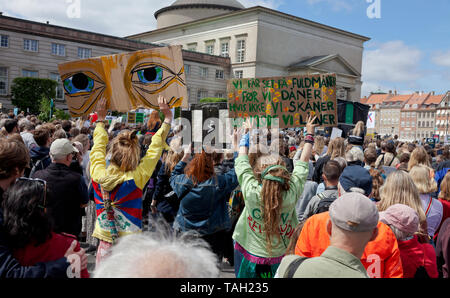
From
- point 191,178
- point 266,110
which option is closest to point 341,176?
point 191,178

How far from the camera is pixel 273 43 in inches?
2328

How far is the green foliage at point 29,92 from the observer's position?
36.1 meters

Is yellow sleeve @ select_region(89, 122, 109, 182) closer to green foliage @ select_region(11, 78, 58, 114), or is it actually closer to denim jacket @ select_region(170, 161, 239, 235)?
denim jacket @ select_region(170, 161, 239, 235)

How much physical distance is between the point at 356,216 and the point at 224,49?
61.6 meters

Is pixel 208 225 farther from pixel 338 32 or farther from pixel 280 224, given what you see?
pixel 338 32

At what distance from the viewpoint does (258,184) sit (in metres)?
3.55

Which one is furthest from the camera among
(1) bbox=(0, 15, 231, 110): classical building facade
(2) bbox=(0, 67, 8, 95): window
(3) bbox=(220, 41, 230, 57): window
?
(3) bbox=(220, 41, 230, 57): window

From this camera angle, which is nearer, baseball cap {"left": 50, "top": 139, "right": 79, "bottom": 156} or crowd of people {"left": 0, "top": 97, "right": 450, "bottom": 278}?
crowd of people {"left": 0, "top": 97, "right": 450, "bottom": 278}

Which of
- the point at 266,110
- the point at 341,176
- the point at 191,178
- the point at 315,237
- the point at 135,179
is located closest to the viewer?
the point at 315,237

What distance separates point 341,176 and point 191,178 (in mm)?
1916

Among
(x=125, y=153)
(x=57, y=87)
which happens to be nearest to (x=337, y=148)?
(x=125, y=153)

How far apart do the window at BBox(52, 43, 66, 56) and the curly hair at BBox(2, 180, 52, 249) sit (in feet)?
141

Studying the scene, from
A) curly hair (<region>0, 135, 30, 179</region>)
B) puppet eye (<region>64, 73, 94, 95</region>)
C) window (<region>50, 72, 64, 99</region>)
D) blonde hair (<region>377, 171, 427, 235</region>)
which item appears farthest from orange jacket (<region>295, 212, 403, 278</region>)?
window (<region>50, 72, 64, 99</region>)

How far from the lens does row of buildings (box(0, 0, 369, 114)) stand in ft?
128
